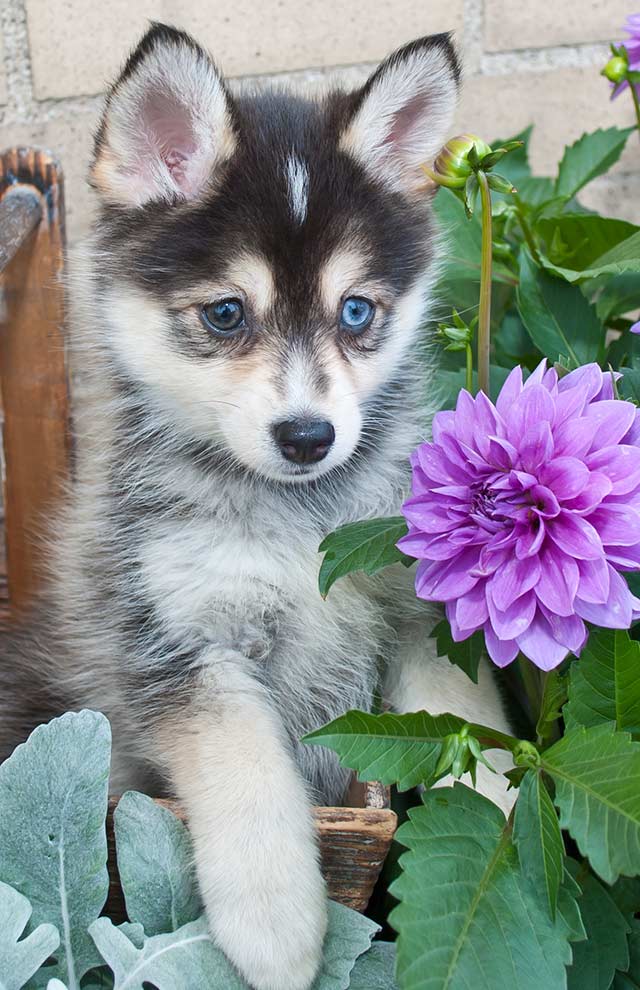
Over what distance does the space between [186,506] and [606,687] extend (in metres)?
0.66

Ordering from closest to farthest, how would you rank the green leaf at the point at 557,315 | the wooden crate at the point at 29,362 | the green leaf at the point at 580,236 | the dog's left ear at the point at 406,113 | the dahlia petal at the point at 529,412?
the dahlia petal at the point at 529,412 < the dog's left ear at the point at 406,113 < the green leaf at the point at 557,315 < the green leaf at the point at 580,236 < the wooden crate at the point at 29,362

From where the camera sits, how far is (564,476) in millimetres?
1000

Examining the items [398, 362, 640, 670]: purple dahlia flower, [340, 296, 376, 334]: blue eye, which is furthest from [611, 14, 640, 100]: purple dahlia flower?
[398, 362, 640, 670]: purple dahlia flower

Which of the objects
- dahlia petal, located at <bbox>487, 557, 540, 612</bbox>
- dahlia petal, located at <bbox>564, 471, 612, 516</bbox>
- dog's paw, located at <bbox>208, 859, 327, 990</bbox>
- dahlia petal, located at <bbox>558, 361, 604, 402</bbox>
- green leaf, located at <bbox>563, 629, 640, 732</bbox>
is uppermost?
dahlia petal, located at <bbox>558, 361, 604, 402</bbox>

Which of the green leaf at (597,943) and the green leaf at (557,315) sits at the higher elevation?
the green leaf at (557,315)

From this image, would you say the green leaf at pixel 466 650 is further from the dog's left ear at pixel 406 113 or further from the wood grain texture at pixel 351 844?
the dog's left ear at pixel 406 113

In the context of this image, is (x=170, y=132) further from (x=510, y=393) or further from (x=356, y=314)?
(x=510, y=393)

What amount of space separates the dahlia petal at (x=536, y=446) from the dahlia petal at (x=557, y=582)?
0.09 meters

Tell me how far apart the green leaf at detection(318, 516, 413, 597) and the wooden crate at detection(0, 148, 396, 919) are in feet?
2.73

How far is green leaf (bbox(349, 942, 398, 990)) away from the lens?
1.17m

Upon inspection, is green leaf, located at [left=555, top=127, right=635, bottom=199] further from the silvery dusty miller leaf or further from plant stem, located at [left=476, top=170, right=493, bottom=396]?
the silvery dusty miller leaf

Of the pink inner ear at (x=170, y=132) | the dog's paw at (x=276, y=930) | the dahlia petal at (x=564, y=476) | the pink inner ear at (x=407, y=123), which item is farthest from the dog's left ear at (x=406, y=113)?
the dog's paw at (x=276, y=930)

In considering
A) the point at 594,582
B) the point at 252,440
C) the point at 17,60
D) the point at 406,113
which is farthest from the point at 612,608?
the point at 17,60

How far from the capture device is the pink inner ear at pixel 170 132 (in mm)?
1331
